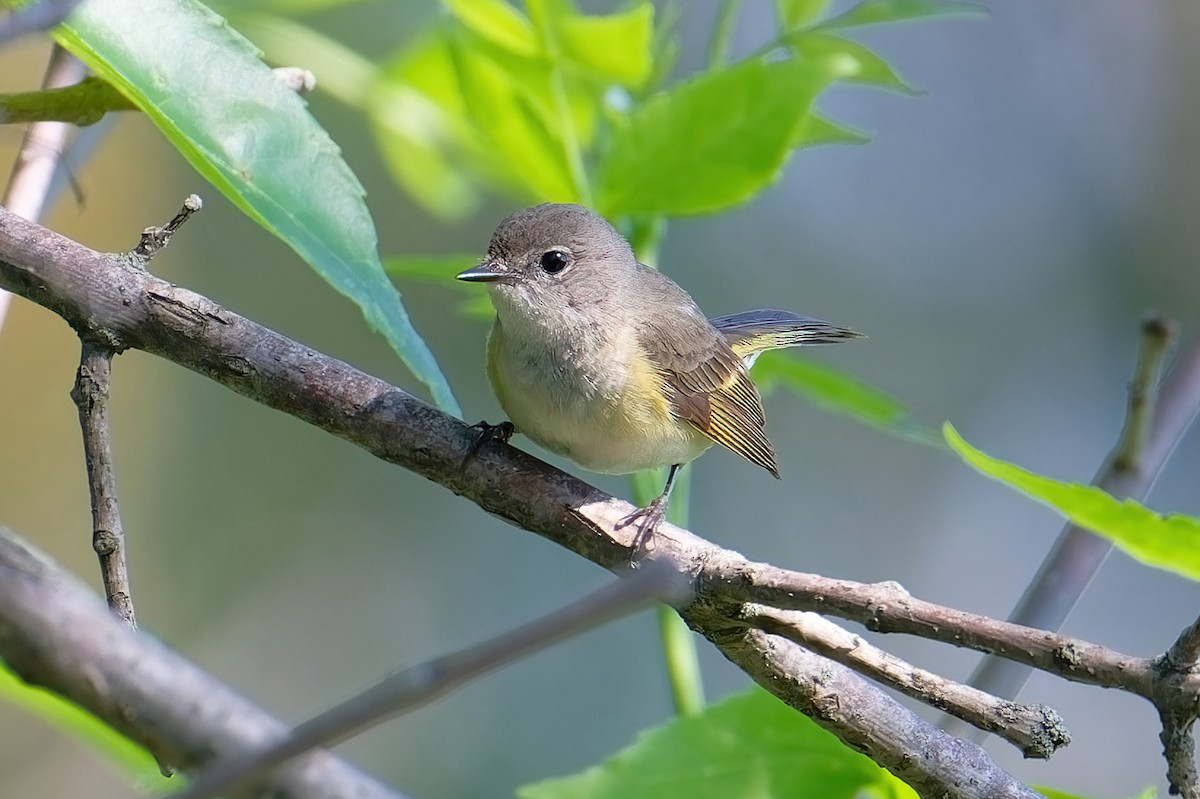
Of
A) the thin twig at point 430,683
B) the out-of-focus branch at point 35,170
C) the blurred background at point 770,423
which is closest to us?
the thin twig at point 430,683

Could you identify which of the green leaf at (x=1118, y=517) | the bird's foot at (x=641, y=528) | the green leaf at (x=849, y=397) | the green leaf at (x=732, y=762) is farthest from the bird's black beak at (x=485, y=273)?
the green leaf at (x=1118, y=517)

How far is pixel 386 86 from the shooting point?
2.31 metres

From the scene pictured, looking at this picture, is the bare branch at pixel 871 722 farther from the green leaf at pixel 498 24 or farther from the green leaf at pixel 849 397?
the green leaf at pixel 498 24

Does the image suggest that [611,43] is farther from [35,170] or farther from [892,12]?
[35,170]

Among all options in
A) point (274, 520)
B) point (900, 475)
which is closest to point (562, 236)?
point (274, 520)

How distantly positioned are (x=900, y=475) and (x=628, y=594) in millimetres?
6901

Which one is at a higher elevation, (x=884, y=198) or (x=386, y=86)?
(x=884, y=198)

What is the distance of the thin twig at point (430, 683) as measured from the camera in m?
0.50

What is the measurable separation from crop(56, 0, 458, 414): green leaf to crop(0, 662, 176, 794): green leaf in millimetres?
581

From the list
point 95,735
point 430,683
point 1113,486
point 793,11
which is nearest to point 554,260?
point 793,11

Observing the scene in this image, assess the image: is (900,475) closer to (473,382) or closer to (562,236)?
(473,382)

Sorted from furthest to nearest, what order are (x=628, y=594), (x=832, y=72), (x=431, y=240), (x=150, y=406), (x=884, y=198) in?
1. (x=884, y=198)
2. (x=431, y=240)
3. (x=150, y=406)
4. (x=832, y=72)
5. (x=628, y=594)

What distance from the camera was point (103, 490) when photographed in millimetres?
1083

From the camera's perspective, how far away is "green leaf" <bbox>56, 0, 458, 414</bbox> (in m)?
1.13
